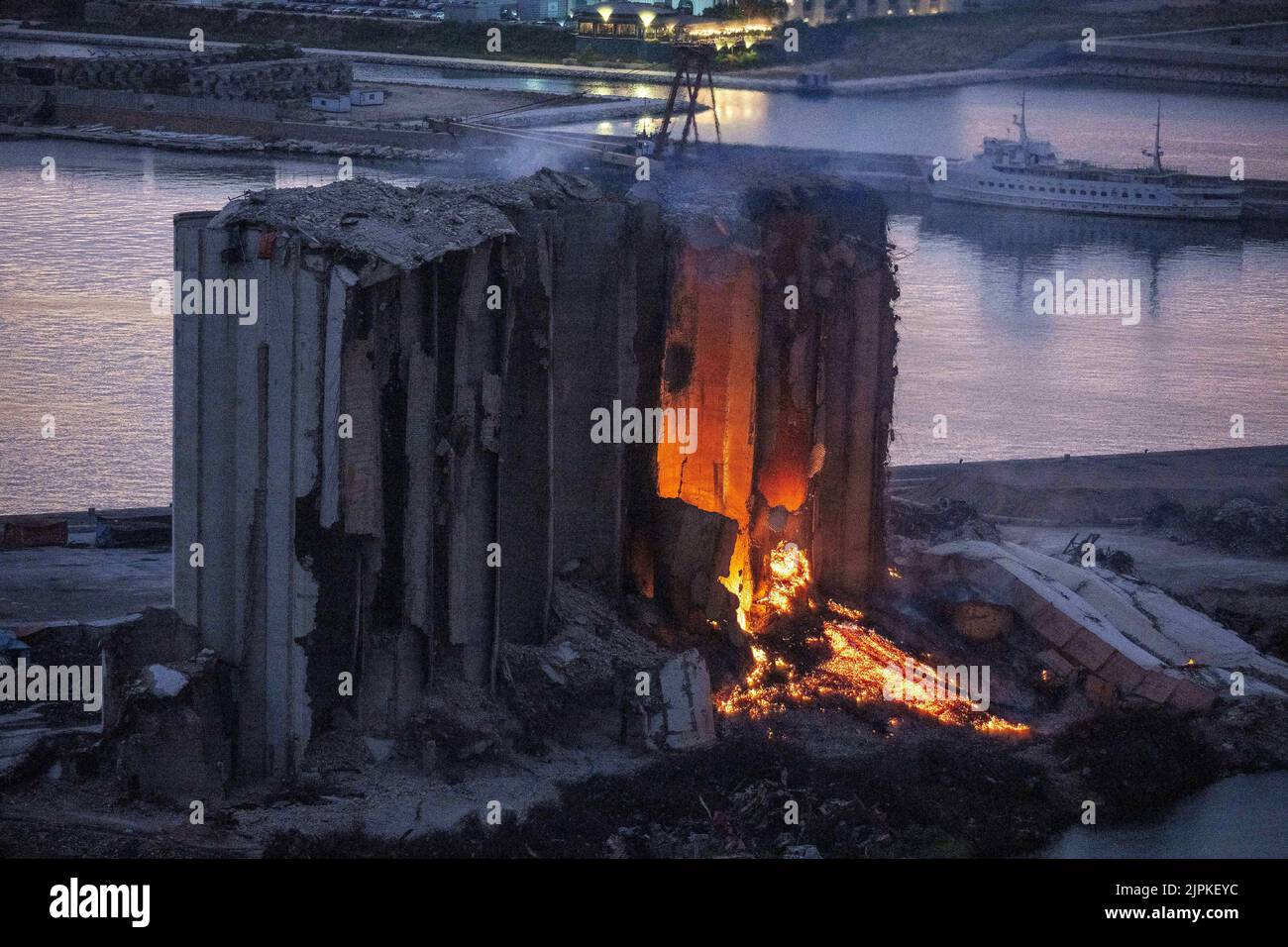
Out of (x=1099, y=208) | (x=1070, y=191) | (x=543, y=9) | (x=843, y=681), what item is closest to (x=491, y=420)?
(x=843, y=681)

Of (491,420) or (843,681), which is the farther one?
(843,681)

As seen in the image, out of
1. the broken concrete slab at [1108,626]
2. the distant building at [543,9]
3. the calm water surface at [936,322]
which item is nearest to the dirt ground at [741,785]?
the broken concrete slab at [1108,626]

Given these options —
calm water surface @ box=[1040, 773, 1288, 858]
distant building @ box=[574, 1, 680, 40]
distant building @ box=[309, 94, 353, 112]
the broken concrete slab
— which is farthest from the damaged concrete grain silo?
distant building @ box=[574, 1, 680, 40]

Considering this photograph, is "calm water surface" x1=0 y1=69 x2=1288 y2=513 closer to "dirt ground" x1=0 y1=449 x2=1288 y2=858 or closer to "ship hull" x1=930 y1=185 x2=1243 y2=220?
"ship hull" x1=930 y1=185 x2=1243 y2=220

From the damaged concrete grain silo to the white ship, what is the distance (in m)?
35.1

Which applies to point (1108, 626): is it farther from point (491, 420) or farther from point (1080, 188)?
point (1080, 188)

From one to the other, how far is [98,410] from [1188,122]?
4935cm

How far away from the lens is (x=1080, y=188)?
50531mm

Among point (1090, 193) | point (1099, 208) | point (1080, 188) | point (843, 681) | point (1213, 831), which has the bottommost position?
point (1213, 831)

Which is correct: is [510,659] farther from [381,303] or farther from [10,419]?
[10,419]

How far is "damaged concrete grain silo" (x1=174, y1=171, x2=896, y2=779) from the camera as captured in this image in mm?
11383

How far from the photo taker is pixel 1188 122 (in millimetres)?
66750

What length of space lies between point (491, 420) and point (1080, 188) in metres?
40.3

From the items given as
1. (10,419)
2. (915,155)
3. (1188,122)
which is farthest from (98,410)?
(1188,122)
